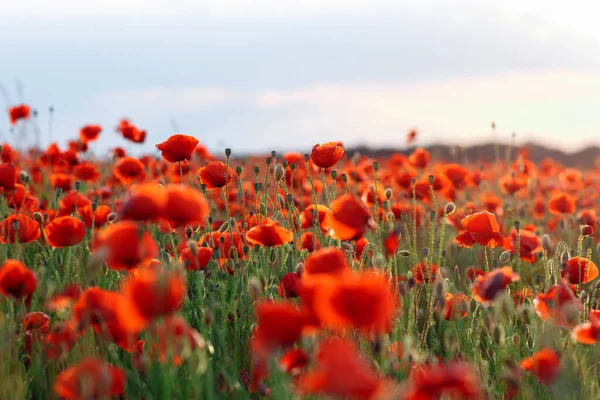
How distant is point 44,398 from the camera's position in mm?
2115

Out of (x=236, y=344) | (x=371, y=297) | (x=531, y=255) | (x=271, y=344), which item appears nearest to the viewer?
(x=371, y=297)

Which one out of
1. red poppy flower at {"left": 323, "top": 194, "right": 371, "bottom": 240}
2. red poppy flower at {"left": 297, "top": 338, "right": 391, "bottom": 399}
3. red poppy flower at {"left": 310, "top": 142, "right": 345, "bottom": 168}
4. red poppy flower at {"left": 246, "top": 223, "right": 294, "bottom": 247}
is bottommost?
red poppy flower at {"left": 246, "top": 223, "right": 294, "bottom": 247}

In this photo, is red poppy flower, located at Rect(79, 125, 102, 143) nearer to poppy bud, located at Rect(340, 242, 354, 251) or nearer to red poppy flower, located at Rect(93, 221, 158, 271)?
poppy bud, located at Rect(340, 242, 354, 251)

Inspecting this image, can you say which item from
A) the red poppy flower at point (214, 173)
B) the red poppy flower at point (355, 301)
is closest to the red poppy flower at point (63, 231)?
the red poppy flower at point (214, 173)

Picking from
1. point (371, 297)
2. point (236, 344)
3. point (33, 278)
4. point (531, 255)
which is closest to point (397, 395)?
point (371, 297)

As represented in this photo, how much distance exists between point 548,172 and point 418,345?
6.83 m

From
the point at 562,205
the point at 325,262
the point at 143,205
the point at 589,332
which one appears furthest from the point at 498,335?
the point at 562,205

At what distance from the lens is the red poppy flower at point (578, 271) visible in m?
2.44

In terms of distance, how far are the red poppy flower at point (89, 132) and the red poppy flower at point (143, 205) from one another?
422cm

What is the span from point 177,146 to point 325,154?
54cm

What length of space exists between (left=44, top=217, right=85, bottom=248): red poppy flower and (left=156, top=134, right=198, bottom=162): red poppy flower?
43 cm

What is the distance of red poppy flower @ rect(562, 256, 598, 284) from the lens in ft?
8.02

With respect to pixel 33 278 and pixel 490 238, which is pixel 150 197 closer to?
pixel 33 278

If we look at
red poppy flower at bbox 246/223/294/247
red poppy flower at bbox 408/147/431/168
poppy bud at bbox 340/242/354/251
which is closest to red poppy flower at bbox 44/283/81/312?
red poppy flower at bbox 246/223/294/247
